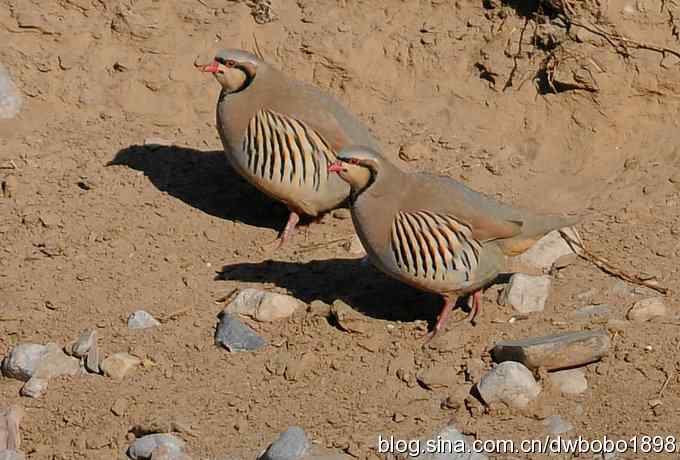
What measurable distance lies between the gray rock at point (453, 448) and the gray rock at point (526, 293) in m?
1.15

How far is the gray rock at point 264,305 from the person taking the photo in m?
7.57

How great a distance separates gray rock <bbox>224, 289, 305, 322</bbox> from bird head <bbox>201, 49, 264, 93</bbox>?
1.51 metres

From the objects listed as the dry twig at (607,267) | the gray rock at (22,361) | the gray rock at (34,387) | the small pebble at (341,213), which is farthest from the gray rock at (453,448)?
the small pebble at (341,213)

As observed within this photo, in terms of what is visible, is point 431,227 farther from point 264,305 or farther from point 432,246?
point 264,305

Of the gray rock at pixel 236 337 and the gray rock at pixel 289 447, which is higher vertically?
the gray rock at pixel 289 447

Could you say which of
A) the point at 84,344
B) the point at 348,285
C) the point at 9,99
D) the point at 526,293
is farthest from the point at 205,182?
the point at 526,293

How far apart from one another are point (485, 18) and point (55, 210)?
10.6 feet

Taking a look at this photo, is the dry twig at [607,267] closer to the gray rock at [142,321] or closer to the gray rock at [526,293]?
the gray rock at [526,293]

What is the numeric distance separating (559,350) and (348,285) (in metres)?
1.52

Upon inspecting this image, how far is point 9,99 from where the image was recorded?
9.77 metres

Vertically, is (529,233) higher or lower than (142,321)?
higher

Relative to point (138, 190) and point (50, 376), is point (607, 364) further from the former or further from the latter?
point (138, 190)

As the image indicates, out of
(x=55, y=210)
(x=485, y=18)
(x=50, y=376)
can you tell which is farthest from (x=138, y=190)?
(x=485, y=18)

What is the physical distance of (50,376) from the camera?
7293mm
